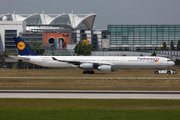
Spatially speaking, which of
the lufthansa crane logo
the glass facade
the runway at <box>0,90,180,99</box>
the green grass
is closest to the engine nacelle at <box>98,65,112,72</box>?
the lufthansa crane logo

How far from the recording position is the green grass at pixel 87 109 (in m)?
20.4

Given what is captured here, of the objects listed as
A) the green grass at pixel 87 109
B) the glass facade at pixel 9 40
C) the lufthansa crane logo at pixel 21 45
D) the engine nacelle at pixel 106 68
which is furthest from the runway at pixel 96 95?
the glass facade at pixel 9 40

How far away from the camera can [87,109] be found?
2328 cm

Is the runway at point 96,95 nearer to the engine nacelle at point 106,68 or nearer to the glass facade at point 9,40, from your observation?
the engine nacelle at point 106,68

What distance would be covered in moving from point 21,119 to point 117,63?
46.8 meters

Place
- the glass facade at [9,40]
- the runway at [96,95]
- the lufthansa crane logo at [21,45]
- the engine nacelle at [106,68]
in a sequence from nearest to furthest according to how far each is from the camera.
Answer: the runway at [96,95] < the engine nacelle at [106,68] < the lufthansa crane logo at [21,45] < the glass facade at [9,40]

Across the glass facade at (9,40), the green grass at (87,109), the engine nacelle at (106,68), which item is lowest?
the green grass at (87,109)

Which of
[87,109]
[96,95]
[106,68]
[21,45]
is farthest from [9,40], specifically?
[87,109]

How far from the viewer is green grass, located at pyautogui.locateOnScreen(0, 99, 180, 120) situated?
67.1 ft

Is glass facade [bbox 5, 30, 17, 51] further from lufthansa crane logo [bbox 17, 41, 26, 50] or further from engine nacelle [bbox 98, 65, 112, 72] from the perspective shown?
engine nacelle [bbox 98, 65, 112, 72]

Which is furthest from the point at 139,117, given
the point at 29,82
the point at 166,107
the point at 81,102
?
the point at 29,82

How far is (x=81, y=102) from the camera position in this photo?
87.2 feet

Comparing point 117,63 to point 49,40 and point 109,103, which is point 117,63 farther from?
point 49,40

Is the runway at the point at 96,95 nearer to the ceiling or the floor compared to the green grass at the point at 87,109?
nearer to the floor
